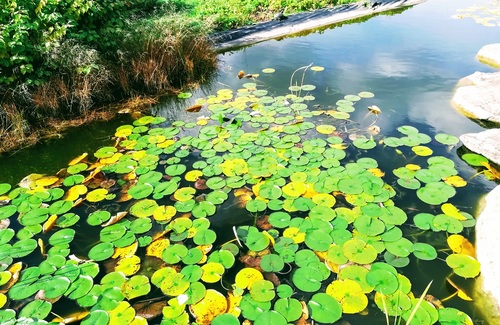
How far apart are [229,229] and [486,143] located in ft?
7.93

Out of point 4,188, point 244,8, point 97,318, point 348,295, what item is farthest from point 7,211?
point 244,8

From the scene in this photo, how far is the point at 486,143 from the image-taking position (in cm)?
340

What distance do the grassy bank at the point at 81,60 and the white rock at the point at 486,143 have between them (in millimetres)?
3398

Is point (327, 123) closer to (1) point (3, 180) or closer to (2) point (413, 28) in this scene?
(1) point (3, 180)

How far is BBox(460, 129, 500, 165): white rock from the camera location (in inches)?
131

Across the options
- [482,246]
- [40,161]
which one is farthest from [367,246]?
[40,161]

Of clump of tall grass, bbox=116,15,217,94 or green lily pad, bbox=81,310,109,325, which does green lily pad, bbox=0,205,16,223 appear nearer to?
green lily pad, bbox=81,310,109,325

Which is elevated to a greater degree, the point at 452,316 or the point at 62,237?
the point at 62,237

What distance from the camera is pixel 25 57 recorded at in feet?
12.9

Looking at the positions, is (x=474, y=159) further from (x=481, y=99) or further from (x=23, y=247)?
(x=23, y=247)

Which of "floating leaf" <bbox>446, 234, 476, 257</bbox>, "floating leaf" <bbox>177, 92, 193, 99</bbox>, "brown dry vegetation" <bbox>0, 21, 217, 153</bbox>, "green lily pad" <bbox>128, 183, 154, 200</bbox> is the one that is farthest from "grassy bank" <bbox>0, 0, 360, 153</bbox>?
"floating leaf" <bbox>446, 234, 476, 257</bbox>

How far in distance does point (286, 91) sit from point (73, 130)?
2568mm

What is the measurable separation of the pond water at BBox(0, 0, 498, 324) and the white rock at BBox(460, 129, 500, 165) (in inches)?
6.0

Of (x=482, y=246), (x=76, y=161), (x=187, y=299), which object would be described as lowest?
(x=482, y=246)
